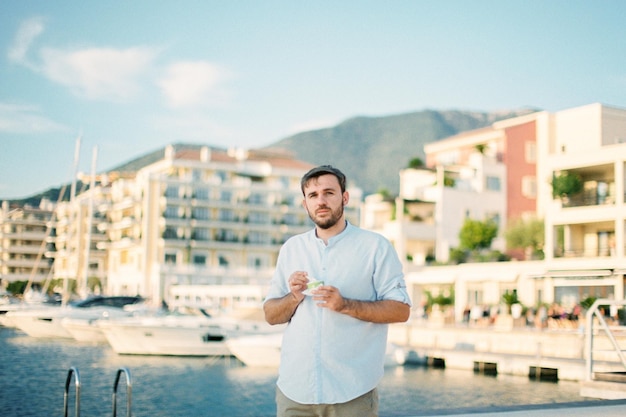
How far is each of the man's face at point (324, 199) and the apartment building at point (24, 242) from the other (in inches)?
991

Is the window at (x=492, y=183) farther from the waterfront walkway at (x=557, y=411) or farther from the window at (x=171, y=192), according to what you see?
the waterfront walkway at (x=557, y=411)

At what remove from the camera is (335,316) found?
3473 millimetres

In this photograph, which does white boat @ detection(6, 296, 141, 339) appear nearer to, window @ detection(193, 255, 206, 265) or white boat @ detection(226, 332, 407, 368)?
white boat @ detection(226, 332, 407, 368)

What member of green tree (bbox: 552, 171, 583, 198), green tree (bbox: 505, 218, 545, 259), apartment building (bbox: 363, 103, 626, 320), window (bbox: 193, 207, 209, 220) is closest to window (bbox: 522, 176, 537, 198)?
apartment building (bbox: 363, 103, 626, 320)

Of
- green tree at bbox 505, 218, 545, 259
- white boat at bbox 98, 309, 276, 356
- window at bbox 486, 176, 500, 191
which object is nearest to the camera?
white boat at bbox 98, 309, 276, 356

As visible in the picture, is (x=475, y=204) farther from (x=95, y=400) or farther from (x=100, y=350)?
(x=95, y=400)

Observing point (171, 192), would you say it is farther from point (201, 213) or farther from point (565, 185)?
point (565, 185)

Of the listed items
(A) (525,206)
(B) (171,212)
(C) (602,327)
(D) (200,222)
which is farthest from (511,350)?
(D) (200,222)

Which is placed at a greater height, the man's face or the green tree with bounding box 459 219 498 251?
the green tree with bounding box 459 219 498 251

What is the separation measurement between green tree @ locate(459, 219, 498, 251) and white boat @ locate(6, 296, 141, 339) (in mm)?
19980

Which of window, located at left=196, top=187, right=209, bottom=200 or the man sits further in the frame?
window, located at left=196, top=187, right=209, bottom=200

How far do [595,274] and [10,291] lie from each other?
21.8m

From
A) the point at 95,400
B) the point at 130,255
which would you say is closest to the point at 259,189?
the point at 130,255

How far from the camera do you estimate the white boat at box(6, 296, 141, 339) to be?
36.3 m
